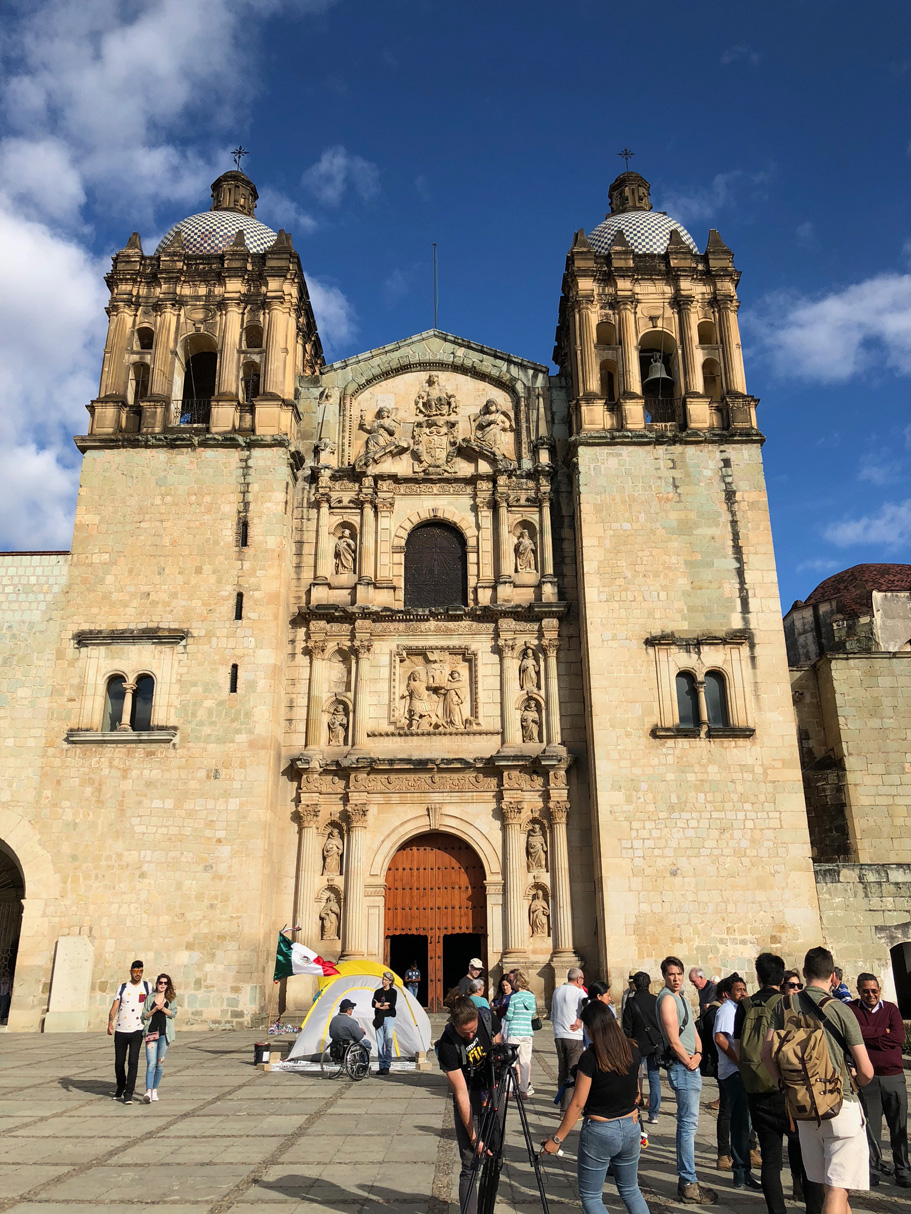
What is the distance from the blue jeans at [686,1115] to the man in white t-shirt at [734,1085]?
39 centimetres

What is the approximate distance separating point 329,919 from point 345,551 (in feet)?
26.5

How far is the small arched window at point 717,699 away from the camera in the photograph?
1933 centimetres

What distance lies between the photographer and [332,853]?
1933 centimetres

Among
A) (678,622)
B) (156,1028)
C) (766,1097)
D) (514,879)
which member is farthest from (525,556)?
(766,1097)

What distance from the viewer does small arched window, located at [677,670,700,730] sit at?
762 inches

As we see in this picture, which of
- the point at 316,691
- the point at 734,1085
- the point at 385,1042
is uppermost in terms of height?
the point at 316,691

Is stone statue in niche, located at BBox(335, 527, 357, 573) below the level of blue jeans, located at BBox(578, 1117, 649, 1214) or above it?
above

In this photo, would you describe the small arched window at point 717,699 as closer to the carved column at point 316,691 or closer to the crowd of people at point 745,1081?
the carved column at point 316,691

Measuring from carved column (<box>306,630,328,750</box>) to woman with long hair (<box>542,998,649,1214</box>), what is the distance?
15030 mm

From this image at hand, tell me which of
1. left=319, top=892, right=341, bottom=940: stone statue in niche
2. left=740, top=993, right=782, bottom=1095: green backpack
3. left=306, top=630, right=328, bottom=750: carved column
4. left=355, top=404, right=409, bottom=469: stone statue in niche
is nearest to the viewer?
left=740, top=993, right=782, bottom=1095: green backpack

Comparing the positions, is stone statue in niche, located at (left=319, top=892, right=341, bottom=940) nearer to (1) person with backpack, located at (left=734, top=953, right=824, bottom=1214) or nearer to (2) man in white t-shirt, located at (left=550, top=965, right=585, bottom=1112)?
(2) man in white t-shirt, located at (left=550, top=965, right=585, bottom=1112)

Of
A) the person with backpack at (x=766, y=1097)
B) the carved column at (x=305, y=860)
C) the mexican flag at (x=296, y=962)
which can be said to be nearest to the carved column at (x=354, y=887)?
the carved column at (x=305, y=860)

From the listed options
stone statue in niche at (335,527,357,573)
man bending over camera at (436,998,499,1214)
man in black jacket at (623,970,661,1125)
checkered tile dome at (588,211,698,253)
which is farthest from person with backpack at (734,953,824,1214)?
checkered tile dome at (588,211,698,253)

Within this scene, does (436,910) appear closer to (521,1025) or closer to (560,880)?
(560,880)
